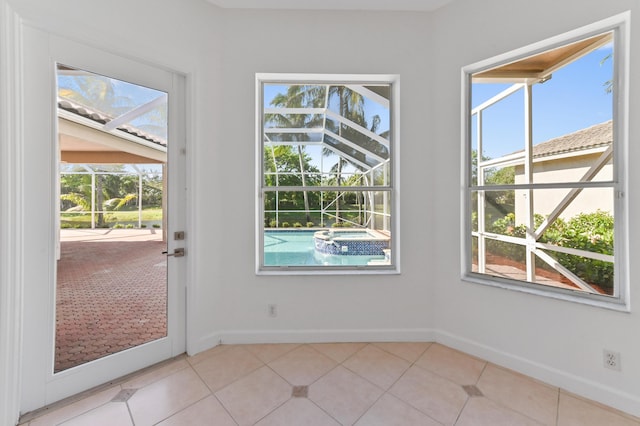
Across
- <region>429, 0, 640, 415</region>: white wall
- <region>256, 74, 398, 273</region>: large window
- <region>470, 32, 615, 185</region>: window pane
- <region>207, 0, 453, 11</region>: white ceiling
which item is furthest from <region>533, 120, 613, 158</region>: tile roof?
<region>207, 0, 453, 11</region>: white ceiling

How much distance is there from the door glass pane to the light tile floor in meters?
0.40

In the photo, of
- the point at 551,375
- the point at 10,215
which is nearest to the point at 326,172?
the point at 10,215

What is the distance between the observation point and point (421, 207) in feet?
7.61

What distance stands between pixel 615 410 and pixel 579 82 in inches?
83.2

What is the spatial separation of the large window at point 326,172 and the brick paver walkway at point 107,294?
857mm

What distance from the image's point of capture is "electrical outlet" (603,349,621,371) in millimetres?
1596

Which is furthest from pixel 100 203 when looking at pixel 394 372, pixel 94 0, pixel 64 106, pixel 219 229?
pixel 394 372

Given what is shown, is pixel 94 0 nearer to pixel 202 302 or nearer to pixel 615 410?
pixel 202 302

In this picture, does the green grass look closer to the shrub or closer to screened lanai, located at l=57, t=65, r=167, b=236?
screened lanai, located at l=57, t=65, r=167, b=236

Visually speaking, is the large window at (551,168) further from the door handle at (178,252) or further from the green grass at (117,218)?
the green grass at (117,218)

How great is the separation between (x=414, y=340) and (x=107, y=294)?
247 cm

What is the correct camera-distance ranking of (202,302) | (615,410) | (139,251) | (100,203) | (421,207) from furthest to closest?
1. (421,207)
2. (202,302)
3. (139,251)
4. (100,203)
5. (615,410)

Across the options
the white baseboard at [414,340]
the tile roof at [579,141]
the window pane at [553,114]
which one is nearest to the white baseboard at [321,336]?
the white baseboard at [414,340]

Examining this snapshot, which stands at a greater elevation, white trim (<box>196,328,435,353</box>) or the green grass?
the green grass
